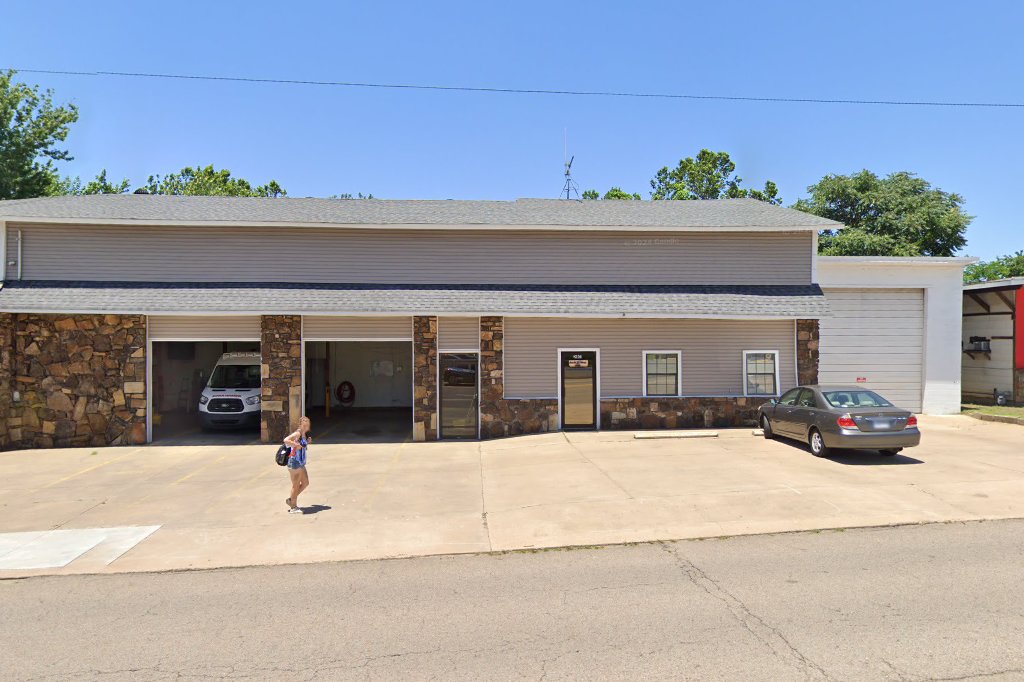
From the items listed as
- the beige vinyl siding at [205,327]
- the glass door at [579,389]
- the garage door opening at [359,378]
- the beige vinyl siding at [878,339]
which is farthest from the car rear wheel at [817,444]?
the garage door opening at [359,378]

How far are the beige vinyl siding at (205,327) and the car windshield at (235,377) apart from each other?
2.48m

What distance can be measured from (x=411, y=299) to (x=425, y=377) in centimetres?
210

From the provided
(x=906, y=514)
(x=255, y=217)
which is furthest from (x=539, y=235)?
(x=906, y=514)

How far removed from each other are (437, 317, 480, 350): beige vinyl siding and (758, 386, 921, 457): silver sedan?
770 cm

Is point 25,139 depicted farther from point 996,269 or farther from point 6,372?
point 996,269

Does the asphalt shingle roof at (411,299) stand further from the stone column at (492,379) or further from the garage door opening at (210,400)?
the garage door opening at (210,400)

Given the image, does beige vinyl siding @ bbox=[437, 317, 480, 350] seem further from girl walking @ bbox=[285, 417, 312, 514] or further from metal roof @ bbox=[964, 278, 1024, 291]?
metal roof @ bbox=[964, 278, 1024, 291]

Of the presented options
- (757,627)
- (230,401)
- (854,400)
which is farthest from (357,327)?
(757,627)

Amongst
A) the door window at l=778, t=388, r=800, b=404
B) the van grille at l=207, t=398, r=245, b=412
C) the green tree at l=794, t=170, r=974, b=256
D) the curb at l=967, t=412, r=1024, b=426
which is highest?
the green tree at l=794, t=170, r=974, b=256

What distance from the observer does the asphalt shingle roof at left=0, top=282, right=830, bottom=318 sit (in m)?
14.6

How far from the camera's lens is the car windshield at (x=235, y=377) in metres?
17.2

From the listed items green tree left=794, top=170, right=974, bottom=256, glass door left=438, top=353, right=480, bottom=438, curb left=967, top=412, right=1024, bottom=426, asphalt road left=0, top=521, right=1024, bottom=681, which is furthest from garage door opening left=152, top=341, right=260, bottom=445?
green tree left=794, top=170, right=974, bottom=256

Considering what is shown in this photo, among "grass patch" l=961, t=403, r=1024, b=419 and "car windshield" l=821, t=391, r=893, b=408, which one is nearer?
"car windshield" l=821, t=391, r=893, b=408

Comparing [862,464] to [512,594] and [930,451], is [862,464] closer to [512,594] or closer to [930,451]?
[930,451]
